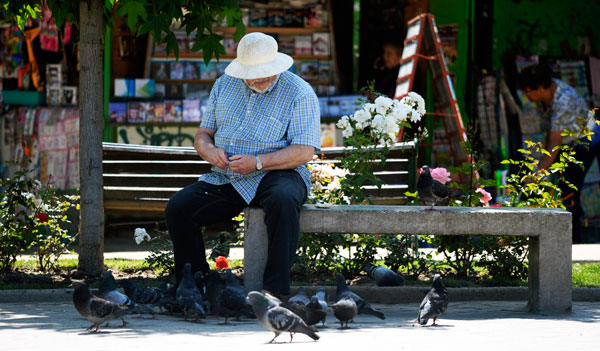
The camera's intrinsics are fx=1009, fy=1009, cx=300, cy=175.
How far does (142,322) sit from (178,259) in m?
0.82

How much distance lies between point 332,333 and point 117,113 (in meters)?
8.03

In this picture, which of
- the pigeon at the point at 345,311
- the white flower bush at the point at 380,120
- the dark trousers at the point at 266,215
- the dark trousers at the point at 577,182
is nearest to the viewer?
the pigeon at the point at 345,311

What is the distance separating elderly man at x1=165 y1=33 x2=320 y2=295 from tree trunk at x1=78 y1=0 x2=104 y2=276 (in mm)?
1250

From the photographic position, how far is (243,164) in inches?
264

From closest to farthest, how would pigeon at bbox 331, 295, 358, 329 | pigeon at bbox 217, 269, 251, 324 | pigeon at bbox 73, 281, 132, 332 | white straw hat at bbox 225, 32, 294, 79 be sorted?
pigeon at bbox 73, 281, 132, 332, pigeon at bbox 331, 295, 358, 329, pigeon at bbox 217, 269, 251, 324, white straw hat at bbox 225, 32, 294, 79

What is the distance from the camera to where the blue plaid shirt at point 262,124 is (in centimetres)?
689

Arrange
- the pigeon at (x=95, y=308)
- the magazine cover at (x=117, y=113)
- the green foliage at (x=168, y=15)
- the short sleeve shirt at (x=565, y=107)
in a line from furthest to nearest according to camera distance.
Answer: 1. the magazine cover at (x=117, y=113)
2. the short sleeve shirt at (x=565, y=107)
3. the green foliage at (x=168, y=15)
4. the pigeon at (x=95, y=308)

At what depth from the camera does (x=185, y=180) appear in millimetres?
10766

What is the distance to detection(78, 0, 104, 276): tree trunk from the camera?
26.2 ft

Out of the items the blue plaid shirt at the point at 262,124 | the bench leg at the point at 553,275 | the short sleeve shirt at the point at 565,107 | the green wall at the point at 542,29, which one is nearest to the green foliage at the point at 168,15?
the blue plaid shirt at the point at 262,124

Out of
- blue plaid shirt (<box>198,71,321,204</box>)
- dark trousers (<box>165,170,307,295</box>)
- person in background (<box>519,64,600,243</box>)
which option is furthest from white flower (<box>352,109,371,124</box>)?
person in background (<box>519,64,600,243</box>)

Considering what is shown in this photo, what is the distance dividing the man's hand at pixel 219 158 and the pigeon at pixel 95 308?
135 centimetres

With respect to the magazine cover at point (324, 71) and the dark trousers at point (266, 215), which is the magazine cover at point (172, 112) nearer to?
the magazine cover at point (324, 71)

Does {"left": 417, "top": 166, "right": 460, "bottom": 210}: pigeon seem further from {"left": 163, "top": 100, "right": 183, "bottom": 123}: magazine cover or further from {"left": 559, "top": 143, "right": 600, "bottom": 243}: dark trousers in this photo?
{"left": 163, "top": 100, "right": 183, "bottom": 123}: magazine cover
